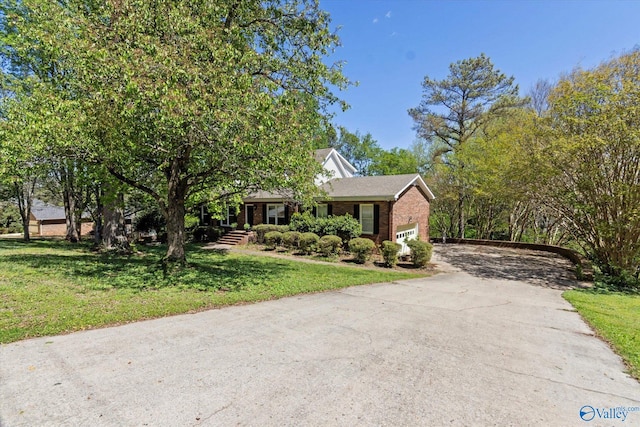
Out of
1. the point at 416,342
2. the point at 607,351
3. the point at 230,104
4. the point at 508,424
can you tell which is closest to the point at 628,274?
the point at 607,351

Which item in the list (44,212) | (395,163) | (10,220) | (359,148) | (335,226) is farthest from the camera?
(359,148)

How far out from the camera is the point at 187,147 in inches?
344

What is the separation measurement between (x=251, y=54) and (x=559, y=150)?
11.8 metres

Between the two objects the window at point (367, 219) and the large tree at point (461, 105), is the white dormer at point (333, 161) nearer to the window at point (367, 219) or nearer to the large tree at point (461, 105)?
the window at point (367, 219)

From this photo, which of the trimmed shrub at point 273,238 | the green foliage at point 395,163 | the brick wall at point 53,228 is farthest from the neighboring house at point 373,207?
the brick wall at point 53,228

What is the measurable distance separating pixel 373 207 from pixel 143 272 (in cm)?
1118

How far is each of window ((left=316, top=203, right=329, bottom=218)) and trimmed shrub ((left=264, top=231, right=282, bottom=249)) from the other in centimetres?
273

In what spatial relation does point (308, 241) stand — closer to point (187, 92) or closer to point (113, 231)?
point (113, 231)

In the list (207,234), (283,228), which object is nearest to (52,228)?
(207,234)

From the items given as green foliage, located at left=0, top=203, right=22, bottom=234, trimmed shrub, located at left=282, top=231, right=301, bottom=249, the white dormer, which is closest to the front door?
trimmed shrub, located at left=282, top=231, right=301, bottom=249

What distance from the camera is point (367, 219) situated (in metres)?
17.3

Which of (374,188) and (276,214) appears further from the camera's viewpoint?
(276,214)

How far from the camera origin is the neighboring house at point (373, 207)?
16625 millimetres

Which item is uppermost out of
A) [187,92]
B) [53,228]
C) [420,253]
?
[187,92]
